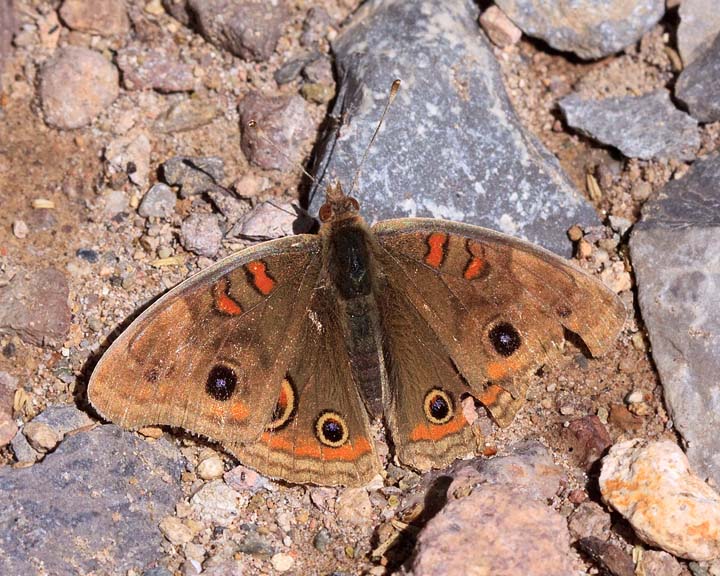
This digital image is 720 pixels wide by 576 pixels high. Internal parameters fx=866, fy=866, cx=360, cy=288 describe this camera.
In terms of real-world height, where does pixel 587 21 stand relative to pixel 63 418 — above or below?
above

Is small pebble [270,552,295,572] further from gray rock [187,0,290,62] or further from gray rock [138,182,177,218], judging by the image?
gray rock [187,0,290,62]

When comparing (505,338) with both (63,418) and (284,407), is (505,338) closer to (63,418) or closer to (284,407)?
(284,407)

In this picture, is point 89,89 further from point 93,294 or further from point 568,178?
point 568,178

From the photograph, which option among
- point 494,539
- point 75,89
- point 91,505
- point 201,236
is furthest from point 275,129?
point 494,539

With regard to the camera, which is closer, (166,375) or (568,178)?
(166,375)

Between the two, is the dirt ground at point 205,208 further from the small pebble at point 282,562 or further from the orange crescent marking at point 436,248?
the orange crescent marking at point 436,248

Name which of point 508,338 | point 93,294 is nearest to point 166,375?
point 93,294

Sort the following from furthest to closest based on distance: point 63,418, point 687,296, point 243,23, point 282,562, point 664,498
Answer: point 243,23 → point 687,296 → point 63,418 → point 282,562 → point 664,498
